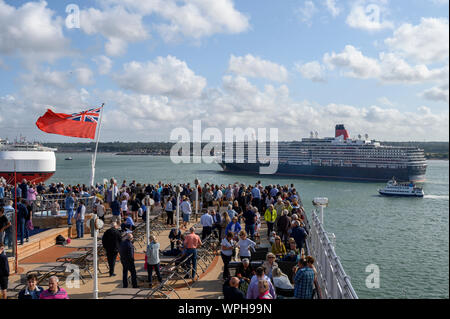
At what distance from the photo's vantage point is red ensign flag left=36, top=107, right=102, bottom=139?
45.6ft

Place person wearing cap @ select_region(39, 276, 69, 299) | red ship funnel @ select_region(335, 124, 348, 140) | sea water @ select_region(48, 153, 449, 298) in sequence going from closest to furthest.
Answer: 1. person wearing cap @ select_region(39, 276, 69, 299)
2. sea water @ select_region(48, 153, 449, 298)
3. red ship funnel @ select_region(335, 124, 348, 140)

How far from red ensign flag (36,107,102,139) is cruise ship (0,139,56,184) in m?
26.4

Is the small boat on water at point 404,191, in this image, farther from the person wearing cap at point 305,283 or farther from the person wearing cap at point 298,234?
the person wearing cap at point 305,283

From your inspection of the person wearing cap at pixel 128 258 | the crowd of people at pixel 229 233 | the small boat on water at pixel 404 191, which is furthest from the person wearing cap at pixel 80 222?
the small boat on water at pixel 404 191

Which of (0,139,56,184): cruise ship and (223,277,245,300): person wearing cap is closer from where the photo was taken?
(223,277,245,300): person wearing cap

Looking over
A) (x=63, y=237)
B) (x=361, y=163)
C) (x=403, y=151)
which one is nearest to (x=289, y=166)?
(x=361, y=163)

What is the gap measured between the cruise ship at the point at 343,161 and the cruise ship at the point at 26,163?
53.5 meters

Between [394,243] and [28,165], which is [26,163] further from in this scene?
[394,243]

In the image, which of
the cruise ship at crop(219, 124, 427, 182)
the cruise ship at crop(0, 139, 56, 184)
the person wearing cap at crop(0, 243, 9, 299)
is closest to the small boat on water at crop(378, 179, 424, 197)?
A: the cruise ship at crop(219, 124, 427, 182)

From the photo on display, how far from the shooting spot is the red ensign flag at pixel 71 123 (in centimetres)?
1390

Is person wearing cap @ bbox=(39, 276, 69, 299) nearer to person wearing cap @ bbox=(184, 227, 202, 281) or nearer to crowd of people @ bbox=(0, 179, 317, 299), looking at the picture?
crowd of people @ bbox=(0, 179, 317, 299)

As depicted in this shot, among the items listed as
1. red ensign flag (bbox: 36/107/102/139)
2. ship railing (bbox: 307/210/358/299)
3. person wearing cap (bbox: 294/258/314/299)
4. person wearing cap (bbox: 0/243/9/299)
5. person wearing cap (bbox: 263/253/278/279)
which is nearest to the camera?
ship railing (bbox: 307/210/358/299)

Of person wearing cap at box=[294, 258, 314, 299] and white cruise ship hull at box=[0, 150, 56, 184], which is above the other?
white cruise ship hull at box=[0, 150, 56, 184]

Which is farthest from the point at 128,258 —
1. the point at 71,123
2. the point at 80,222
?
the point at 71,123
